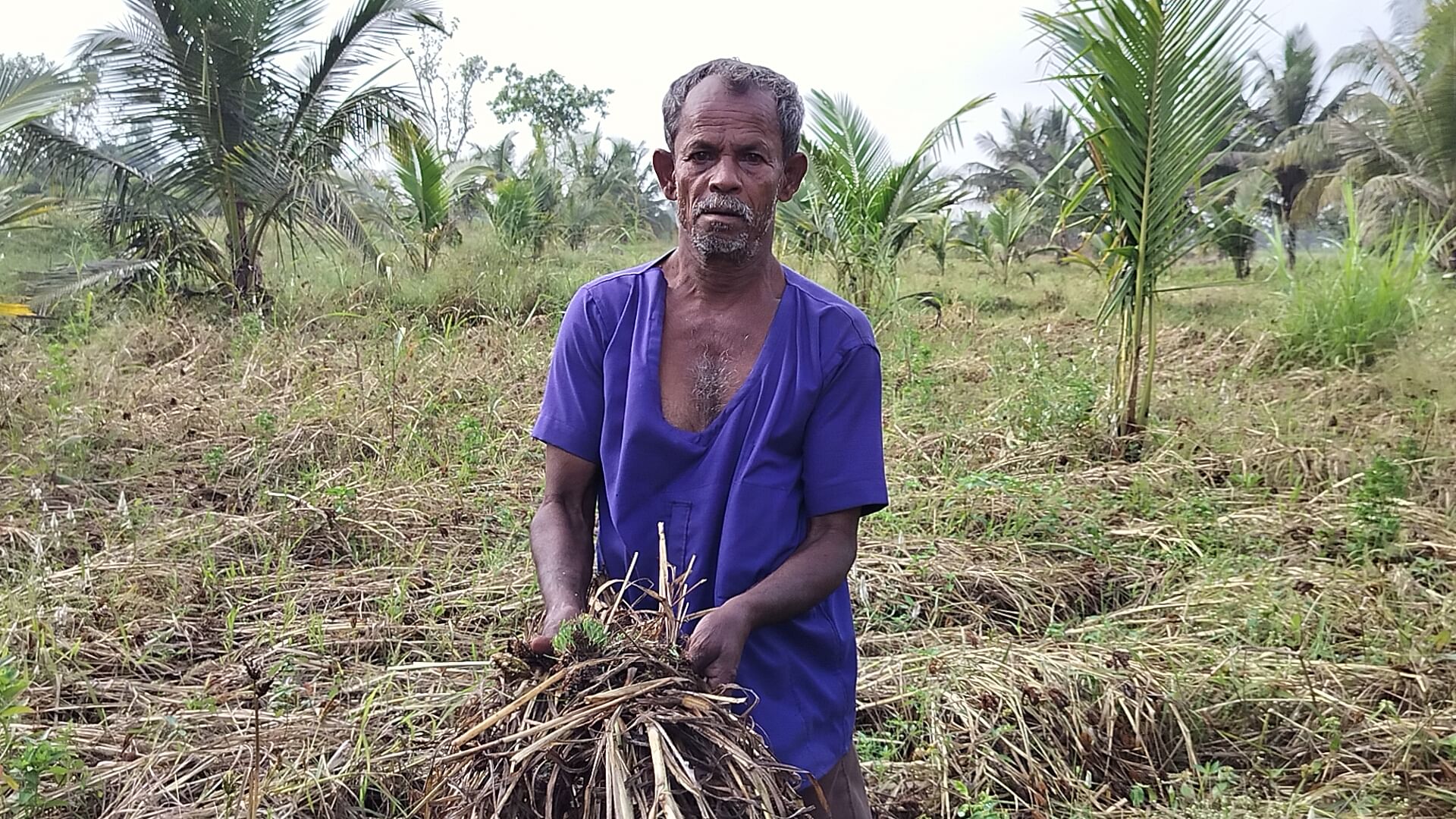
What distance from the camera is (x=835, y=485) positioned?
1630 millimetres

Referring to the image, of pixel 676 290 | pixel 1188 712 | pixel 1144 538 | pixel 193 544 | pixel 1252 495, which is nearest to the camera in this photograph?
pixel 676 290

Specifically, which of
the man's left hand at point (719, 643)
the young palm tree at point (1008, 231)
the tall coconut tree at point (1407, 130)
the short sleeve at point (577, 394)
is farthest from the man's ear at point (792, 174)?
the young palm tree at point (1008, 231)

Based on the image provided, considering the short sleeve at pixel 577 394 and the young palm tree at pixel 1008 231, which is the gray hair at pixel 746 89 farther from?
the young palm tree at pixel 1008 231

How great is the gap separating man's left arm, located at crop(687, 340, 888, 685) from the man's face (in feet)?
0.88

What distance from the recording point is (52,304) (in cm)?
819

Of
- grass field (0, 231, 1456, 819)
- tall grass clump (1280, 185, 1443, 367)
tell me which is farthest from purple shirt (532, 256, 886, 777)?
tall grass clump (1280, 185, 1443, 367)

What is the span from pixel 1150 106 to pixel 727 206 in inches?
164

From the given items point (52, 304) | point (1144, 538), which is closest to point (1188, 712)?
point (1144, 538)

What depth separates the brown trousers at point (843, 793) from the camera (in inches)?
68.4

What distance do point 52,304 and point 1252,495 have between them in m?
8.68

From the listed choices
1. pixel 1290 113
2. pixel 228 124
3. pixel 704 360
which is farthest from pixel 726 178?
pixel 1290 113

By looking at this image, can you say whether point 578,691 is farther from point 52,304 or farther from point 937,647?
point 52,304

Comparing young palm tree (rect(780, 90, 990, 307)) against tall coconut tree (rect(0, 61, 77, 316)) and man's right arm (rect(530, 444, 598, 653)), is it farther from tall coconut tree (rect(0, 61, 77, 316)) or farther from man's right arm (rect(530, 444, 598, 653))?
man's right arm (rect(530, 444, 598, 653))

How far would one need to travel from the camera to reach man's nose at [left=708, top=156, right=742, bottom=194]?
1.65 metres
